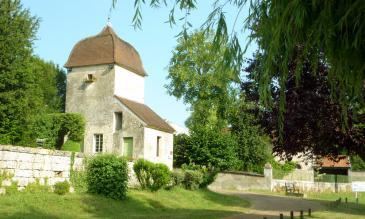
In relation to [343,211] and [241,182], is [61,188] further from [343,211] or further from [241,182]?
[241,182]

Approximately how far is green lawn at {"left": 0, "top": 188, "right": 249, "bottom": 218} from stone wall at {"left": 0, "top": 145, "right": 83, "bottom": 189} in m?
0.84

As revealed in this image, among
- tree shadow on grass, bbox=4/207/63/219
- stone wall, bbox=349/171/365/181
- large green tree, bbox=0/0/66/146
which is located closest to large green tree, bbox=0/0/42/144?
large green tree, bbox=0/0/66/146

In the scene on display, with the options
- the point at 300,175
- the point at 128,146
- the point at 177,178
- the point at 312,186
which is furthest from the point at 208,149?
the point at 177,178

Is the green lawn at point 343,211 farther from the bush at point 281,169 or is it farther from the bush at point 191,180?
the bush at point 281,169

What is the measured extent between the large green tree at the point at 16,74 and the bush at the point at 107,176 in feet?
20.8

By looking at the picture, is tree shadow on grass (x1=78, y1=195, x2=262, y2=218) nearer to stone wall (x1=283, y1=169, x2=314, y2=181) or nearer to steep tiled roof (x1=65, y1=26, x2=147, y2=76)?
steep tiled roof (x1=65, y1=26, x2=147, y2=76)

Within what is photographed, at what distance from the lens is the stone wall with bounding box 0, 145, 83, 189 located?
16.8 meters

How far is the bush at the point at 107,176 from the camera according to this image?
20.0 metres

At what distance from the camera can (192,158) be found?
4112 cm

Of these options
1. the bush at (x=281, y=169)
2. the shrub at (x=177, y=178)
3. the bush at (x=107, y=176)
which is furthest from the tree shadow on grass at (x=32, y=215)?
the bush at (x=281, y=169)

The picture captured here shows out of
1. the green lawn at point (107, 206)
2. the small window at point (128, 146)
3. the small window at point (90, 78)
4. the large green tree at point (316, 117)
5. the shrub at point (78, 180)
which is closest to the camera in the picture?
the large green tree at point (316, 117)

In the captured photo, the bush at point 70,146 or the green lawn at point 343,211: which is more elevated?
the bush at point 70,146

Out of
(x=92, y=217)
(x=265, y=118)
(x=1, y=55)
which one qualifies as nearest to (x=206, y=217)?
(x=92, y=217)

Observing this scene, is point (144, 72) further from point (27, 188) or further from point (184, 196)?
point (27, 188)
